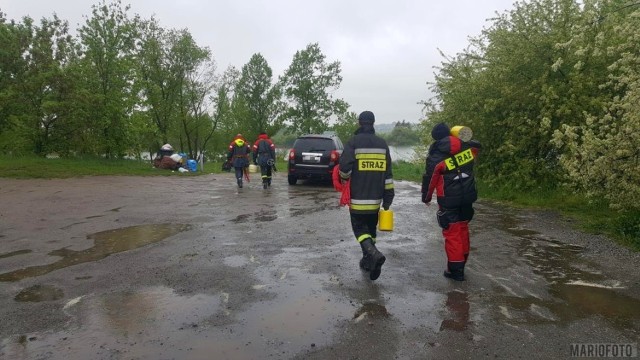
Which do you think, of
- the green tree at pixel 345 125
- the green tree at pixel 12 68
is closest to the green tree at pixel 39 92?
the green tree at pixel 12 68

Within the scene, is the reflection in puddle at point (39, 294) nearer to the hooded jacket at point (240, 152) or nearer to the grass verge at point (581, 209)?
the grass verge at point (581, 209)

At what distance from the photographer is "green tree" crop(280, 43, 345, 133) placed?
171 feet

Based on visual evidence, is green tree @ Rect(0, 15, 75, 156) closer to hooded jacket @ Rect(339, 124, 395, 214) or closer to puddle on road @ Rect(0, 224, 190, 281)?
puddle on road @ Rect(0, 224, 190, 281)

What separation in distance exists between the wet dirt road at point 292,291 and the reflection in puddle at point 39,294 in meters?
0.02

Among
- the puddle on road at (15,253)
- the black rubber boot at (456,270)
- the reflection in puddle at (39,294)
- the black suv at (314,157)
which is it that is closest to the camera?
the reflection in puddle at (39,294)

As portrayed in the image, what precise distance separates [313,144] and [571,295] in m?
11.4

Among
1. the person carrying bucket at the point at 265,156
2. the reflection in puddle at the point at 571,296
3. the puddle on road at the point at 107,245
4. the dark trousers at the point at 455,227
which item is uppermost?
the person carrying bucket at the point at 265,156

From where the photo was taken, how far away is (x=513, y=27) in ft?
41.7

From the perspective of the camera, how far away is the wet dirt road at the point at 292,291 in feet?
12.0

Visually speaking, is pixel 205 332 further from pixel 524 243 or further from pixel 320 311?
pixel 524 243

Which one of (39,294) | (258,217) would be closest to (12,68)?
(258,217)

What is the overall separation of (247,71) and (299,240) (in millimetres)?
49715

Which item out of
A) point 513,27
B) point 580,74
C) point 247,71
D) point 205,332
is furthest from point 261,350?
point 247,71

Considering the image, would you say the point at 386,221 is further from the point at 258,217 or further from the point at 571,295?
the point at 258,217
